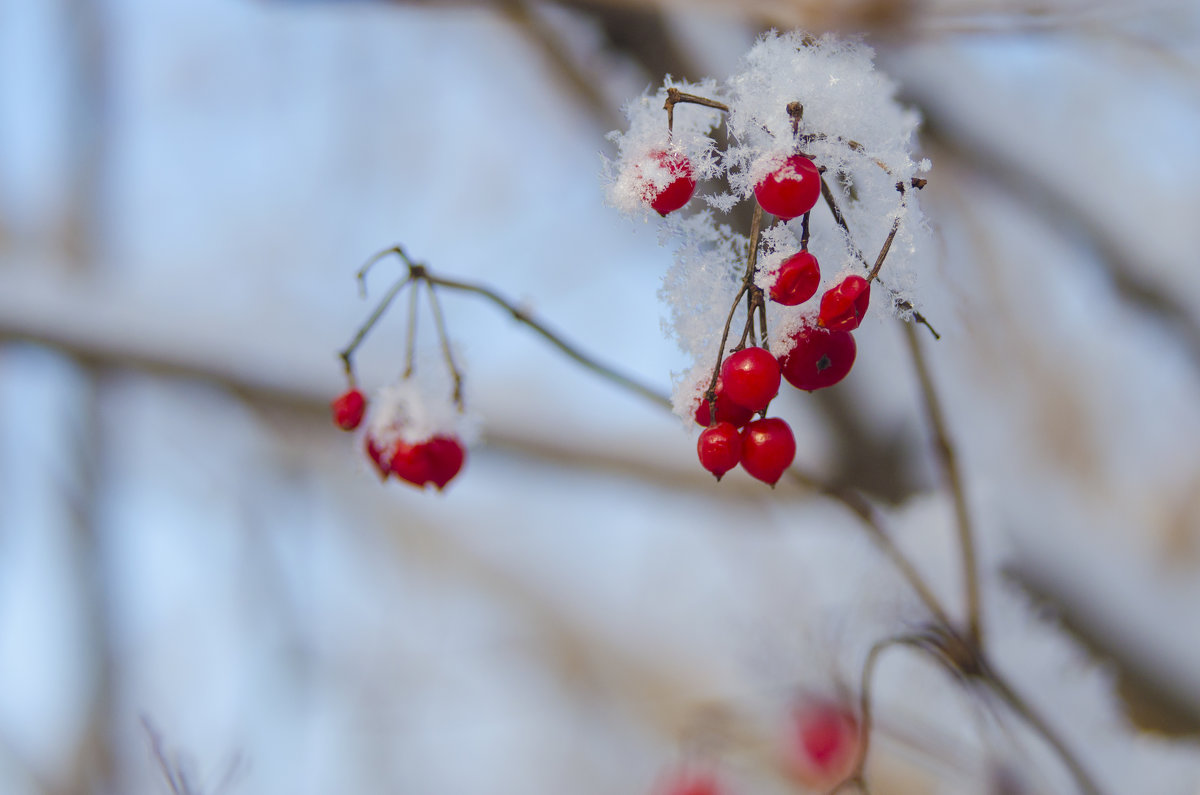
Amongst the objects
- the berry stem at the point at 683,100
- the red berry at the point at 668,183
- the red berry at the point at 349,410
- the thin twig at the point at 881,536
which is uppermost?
the berry stem at the point at 683,100

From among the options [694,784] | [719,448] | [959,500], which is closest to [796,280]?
[719,448]

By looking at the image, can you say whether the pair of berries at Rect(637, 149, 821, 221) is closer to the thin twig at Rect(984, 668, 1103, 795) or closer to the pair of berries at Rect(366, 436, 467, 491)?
the pair of berries at Rect(366, 436, 467, 491)

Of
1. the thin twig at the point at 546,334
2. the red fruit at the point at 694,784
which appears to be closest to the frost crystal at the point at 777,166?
the thin twig at the point at 546,334

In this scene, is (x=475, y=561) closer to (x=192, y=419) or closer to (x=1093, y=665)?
(x=192, y=419)

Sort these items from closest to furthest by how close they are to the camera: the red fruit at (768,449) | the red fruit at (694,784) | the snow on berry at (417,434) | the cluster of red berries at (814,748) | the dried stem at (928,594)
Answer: the red fruit at (768,449) → the dried stem at (928,594) → the snow on berry at (417,434) → the cluster of red berries at (814,748) → the red fruit at (694,784)

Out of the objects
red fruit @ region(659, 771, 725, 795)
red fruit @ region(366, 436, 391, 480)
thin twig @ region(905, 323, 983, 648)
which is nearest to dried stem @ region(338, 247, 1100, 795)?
thin twig @ region(905, 323, 983, 648)

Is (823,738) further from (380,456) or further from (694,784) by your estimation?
(380,456)

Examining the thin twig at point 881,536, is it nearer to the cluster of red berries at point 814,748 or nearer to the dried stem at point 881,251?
the cluster of red berries at point 814,748
